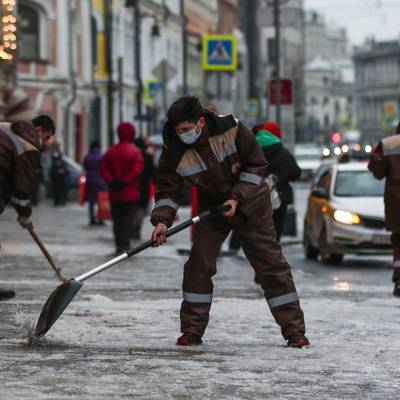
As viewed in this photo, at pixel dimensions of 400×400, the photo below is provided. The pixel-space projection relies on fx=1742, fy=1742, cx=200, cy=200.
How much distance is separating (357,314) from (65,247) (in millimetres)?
11486

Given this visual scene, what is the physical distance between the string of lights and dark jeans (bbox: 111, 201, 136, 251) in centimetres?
706

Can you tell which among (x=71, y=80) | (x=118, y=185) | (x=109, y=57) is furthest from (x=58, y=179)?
(x=118, y=185)

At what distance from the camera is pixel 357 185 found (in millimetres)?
23641

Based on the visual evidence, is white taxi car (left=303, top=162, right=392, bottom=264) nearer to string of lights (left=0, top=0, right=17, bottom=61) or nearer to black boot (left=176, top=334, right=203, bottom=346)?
string of lights (left=0, top=0, right=17, bottom=61)

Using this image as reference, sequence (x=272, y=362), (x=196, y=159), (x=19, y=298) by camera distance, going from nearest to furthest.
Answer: (x=272, y=362)
(x=196, y=159)
(x=19, y=298)

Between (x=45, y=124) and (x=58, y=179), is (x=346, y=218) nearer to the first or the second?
(x=45, y=124)

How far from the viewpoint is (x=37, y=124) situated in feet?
45.4

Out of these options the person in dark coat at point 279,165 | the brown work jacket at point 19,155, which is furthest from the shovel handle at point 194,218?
the person in dark coat at point 279,165

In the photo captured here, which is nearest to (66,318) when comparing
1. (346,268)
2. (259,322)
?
(259,322)

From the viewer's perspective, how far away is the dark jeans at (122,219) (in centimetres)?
2309

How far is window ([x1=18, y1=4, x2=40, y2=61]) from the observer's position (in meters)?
57.0

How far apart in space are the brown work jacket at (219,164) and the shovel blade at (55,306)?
70cm

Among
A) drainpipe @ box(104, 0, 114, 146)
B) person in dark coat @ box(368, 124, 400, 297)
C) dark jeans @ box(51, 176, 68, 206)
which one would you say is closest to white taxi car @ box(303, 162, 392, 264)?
person in dark coat @ box(368, 124, 400, 297)

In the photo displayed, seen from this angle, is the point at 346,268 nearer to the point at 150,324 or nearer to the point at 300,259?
the point at 300,259
